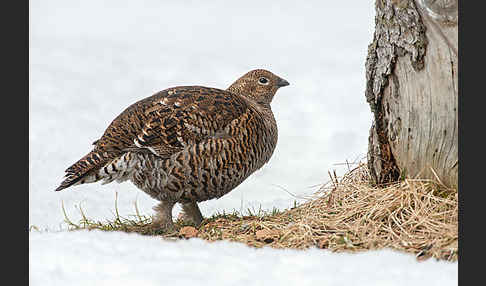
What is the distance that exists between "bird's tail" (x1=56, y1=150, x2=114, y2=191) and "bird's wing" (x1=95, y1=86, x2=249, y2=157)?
0.37 feet

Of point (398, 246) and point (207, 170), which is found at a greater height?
point (207, 170)

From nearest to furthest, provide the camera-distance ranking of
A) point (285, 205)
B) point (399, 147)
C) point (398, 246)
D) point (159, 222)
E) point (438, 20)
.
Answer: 1. point (398, 246)
2. point (438, 20)
3. point (399, 147)
4. point (159, 222)
5. point (285, 205)

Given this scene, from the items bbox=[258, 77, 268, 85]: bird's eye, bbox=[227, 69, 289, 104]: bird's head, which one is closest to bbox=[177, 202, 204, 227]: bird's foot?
bbox=[227, 69, 289, 104]: bird's head

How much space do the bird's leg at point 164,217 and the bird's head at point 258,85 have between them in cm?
155

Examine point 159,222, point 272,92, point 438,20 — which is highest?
point 438,20

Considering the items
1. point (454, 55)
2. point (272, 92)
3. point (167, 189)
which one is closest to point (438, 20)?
point (454, 55)

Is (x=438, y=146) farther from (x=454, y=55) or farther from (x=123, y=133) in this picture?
(x=123, y=133)

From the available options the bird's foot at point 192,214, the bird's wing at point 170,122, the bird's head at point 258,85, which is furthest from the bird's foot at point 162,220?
the bird's head at point 258,85

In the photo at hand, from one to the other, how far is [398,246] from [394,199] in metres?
0.78

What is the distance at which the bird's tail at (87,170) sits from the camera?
6.50m

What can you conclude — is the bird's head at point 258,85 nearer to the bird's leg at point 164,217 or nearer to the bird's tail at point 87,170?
the bird's leg at point 164,217

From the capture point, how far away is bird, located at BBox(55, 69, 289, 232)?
653 cm

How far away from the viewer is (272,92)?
7789 millimetres

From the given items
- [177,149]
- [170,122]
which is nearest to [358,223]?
[177,149]
